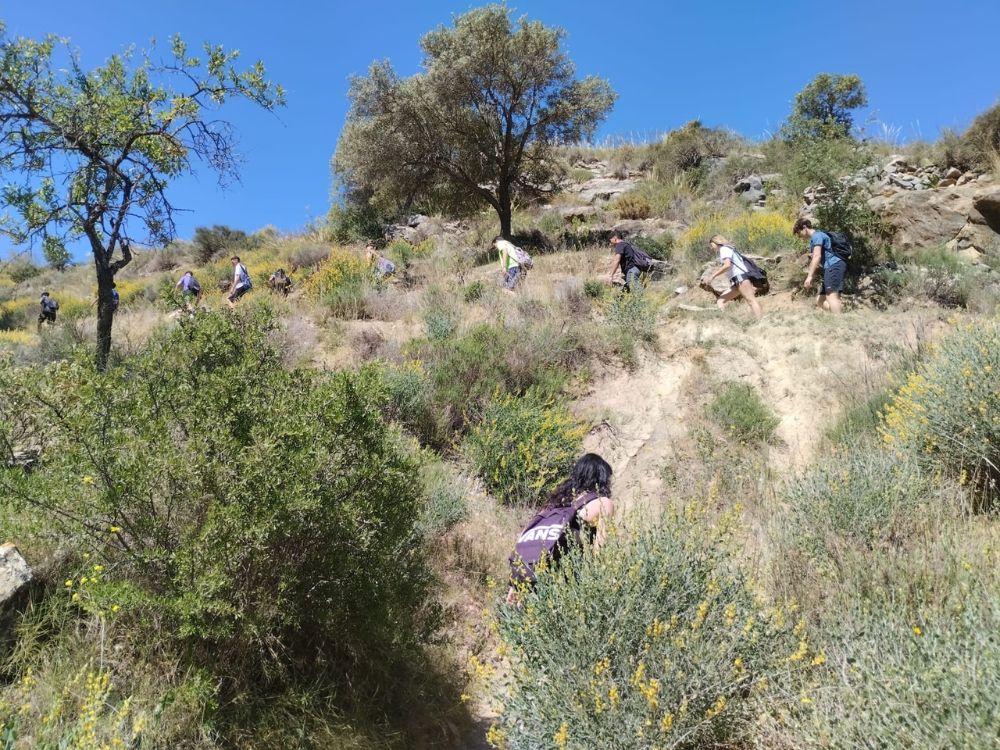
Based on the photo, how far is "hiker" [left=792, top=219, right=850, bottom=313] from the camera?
25.2ft

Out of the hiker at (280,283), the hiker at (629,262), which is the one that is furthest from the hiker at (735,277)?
the hiker at (280,283)

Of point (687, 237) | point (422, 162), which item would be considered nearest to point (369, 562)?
point (687, 237)

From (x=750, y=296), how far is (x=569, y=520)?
6.06 meters

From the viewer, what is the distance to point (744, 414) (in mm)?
6320

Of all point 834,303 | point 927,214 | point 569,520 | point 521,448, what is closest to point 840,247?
point 834,303

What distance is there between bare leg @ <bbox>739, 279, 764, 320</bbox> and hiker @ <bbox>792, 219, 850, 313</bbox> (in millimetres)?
683

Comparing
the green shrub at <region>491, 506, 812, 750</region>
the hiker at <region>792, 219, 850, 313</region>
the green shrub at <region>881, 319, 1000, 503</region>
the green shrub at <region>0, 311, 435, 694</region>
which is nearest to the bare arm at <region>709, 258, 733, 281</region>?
the hiker at <region>792, 219, 850, 313</region>

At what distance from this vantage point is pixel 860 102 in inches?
745

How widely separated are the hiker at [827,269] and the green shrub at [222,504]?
6.88m

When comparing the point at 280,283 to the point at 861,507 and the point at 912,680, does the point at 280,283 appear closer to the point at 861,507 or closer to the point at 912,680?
the point at 861,507

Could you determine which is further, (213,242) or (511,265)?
(213,242)

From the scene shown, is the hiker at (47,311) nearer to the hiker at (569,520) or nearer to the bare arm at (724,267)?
the bare arm at (724,267)

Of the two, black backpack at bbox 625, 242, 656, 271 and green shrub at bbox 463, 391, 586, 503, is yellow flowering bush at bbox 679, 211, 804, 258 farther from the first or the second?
green shrub at bbox 463, 391, 586, 503

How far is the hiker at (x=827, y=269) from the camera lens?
7.69 m
